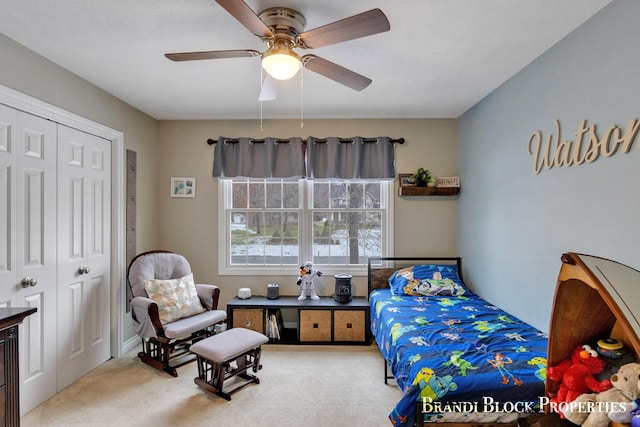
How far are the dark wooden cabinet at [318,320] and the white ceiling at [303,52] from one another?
216 cm

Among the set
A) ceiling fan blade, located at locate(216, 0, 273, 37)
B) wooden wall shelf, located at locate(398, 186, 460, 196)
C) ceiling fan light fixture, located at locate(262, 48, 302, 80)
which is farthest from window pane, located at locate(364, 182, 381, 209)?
ceiling fan blade, located at locate(216, 0, 273, 37)

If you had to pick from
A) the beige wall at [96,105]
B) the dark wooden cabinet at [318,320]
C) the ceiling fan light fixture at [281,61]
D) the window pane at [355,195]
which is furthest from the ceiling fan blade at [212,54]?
the dark wooden cabinet at [318,320]

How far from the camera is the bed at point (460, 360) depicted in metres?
1.73

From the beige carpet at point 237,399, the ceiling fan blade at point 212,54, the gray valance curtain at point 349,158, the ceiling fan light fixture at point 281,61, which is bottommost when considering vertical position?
the beige carpet at point 237,399

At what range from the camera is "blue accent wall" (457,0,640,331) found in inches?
68.5

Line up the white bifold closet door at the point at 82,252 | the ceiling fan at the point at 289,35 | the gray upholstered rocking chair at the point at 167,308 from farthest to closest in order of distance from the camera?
the gray upholstered rocking chair at the point at 167,308
the white bifold closet door at the point at 82,252
the ceiling fan at the point at 289,35

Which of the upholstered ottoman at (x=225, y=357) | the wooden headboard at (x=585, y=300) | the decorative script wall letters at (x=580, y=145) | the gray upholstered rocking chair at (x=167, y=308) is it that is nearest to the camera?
the wooden headboard at (x=585, y=300)

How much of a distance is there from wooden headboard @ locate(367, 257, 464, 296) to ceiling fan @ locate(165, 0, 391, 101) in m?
2.38

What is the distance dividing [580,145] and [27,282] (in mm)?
3795

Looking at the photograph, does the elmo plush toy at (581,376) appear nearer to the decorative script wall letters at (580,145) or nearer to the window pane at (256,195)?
the decorative script wall letters at (580,145)

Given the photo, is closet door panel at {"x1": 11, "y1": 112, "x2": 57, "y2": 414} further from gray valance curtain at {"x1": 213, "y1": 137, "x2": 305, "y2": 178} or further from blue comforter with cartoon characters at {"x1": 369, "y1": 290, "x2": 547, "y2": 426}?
blue comforter with cartoon characters at {"x1": 369, "y1": 290, "x2": 547, "y2": 426}

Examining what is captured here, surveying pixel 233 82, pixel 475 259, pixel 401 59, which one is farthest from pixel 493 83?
pixel 233 82

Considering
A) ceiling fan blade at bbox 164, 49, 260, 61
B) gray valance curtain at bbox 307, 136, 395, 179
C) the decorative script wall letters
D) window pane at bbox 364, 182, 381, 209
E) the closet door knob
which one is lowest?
the closet door knob

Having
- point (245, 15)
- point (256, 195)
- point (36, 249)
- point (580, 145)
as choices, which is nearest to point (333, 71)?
point (245, 15)
